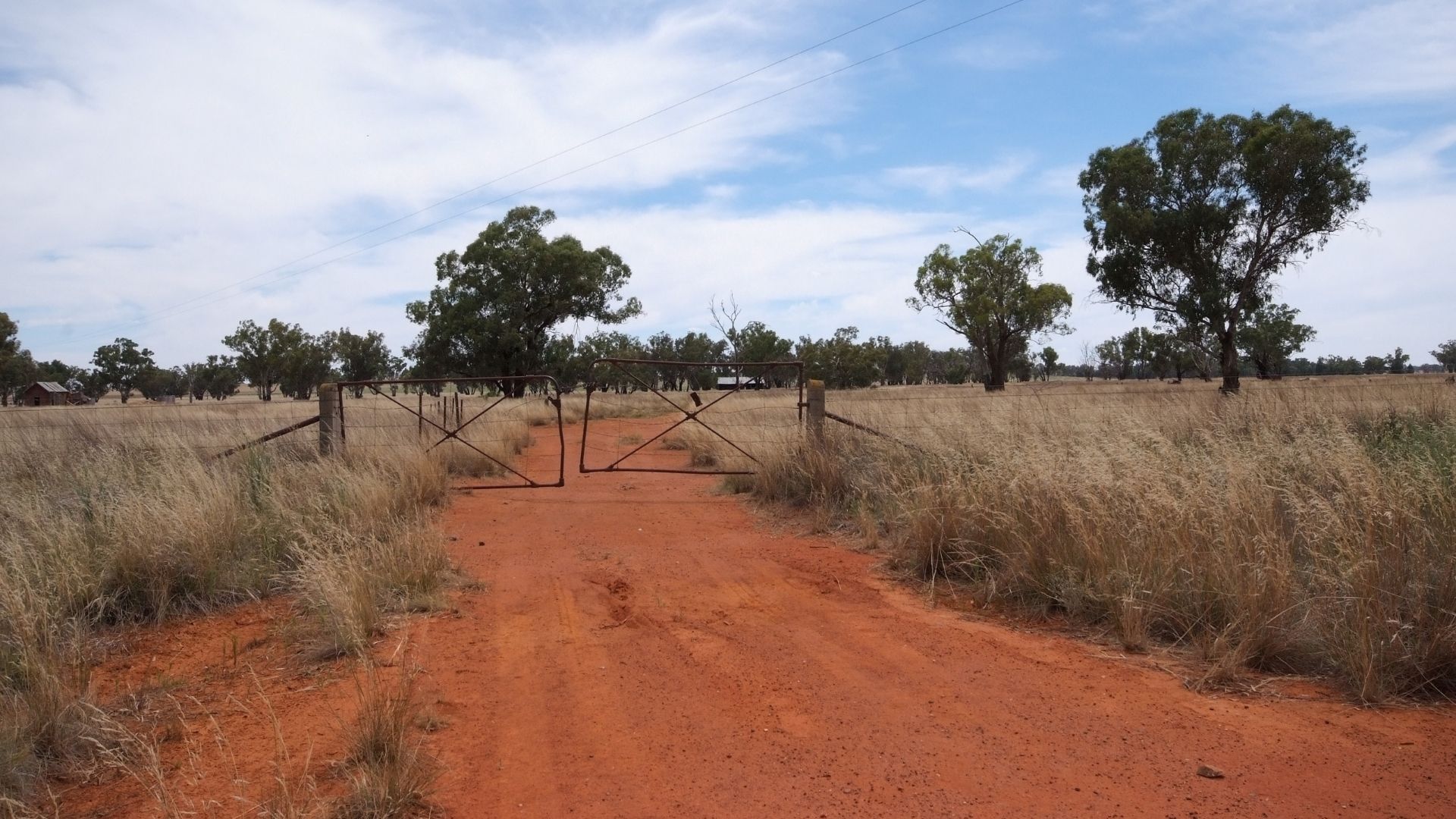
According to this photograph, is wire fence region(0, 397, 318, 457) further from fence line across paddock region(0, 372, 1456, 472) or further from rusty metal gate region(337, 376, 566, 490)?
rusty metal gate region(337, 376, 566, 490)

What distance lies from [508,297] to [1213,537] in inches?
1452

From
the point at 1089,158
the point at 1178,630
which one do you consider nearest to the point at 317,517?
the point at 1178,630

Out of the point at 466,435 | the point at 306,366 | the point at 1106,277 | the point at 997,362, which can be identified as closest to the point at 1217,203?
the point at 1106,277

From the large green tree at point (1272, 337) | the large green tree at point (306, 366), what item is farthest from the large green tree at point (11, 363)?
the large green tree at point (1272, 337)

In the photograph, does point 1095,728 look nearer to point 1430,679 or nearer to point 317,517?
point 1430,679

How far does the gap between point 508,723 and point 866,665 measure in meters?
2.21

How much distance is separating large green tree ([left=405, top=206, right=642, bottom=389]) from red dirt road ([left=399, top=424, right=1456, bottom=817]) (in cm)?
3437

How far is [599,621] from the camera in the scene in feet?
21.2

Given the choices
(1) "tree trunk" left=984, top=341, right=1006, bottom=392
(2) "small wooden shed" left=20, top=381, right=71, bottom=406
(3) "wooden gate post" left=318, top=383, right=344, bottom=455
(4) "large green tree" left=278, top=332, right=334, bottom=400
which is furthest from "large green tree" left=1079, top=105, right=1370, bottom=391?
(2) "small wooden shed" left=20, top=381, right=71, bottom=406

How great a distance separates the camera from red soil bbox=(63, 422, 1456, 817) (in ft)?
12.2

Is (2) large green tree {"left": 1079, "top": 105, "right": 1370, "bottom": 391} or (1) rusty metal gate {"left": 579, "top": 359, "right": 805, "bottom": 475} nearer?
(1) rusty metal gate {"left": 579, "top": 359, "right": 805, "bottom": 475}

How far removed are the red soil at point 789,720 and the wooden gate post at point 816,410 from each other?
4.97 meters

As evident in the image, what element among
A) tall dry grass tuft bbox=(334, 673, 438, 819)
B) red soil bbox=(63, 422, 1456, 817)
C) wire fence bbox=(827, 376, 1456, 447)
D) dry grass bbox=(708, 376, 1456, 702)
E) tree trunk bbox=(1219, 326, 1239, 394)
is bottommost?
red soil bbox=(63, 422, 1456, 817)

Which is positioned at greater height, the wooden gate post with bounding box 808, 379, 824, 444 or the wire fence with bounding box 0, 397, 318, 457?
the wooden gate post with bounding box 808, 379, 824, 444
